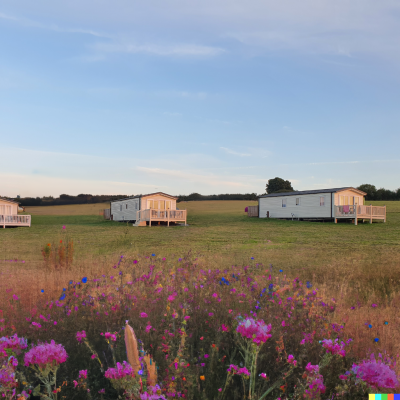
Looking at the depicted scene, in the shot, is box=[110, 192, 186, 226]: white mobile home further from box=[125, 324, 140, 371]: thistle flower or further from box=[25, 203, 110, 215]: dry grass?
box=[125, 324, 140, 371]: thistle flower

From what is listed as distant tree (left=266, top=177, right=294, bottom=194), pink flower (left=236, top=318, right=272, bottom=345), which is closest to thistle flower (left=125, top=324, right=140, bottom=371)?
pink flower (left=236, top=318, right=272, bottom=345)

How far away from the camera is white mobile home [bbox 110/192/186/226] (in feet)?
100

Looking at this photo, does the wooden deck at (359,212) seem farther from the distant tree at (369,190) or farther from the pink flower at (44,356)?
the distant tree at (369,190)

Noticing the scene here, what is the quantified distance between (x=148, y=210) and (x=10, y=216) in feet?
37.4

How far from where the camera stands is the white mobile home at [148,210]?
30594 millimetres

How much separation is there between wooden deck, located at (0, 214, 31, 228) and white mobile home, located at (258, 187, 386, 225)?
72.2 ft

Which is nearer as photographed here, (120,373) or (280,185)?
(120,373)

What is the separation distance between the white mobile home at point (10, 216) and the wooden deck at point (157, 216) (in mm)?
9540

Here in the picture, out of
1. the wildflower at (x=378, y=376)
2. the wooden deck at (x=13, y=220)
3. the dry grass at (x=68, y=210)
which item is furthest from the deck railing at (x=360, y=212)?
the dry grass at (x=68, y=210)

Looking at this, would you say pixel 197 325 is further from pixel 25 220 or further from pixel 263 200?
pixel 263 200

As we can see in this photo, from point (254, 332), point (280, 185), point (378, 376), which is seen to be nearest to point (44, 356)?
point (254, 332)

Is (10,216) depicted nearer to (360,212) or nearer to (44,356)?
(360,212)

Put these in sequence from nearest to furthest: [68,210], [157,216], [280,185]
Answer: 1. [157,216]
2. [68,210]
3. [280,185]

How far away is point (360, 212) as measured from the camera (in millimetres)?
28859
